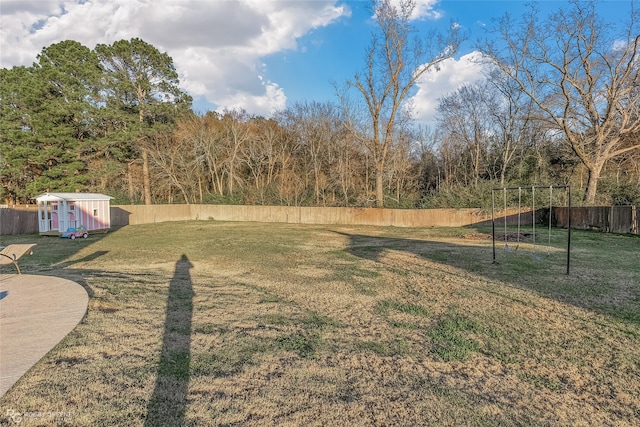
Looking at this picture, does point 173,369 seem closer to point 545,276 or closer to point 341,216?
point 545,276

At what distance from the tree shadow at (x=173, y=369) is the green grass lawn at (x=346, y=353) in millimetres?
15

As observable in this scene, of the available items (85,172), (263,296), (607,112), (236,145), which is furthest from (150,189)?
(607,112)

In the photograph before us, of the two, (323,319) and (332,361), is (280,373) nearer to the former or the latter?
(332,361)

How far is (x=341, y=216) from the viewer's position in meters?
23.8

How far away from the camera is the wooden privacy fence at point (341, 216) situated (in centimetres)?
1549

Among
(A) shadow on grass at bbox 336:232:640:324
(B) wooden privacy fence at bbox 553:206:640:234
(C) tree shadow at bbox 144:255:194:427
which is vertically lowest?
(A) shadow on grass at bbox 336:232:640:324

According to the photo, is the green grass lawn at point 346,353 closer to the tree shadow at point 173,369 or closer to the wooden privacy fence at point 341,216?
the tree shadow at point 173,369

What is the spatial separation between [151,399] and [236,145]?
25.6 m

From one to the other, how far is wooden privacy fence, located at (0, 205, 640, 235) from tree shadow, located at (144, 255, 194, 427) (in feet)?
58.0

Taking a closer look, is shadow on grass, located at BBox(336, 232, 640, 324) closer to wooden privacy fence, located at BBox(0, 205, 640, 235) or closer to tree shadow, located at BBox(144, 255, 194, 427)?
tree shadow, located at BBox(144, 255, 194, 427)

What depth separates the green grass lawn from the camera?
229cm

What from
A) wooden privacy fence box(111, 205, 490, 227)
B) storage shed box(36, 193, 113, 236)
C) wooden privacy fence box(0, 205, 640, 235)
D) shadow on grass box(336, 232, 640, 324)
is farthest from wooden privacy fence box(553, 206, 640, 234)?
storage shed box(36, 193, 113, 236)

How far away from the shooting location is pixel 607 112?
61.1 ft

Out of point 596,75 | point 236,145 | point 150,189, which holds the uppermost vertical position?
point 596,75
